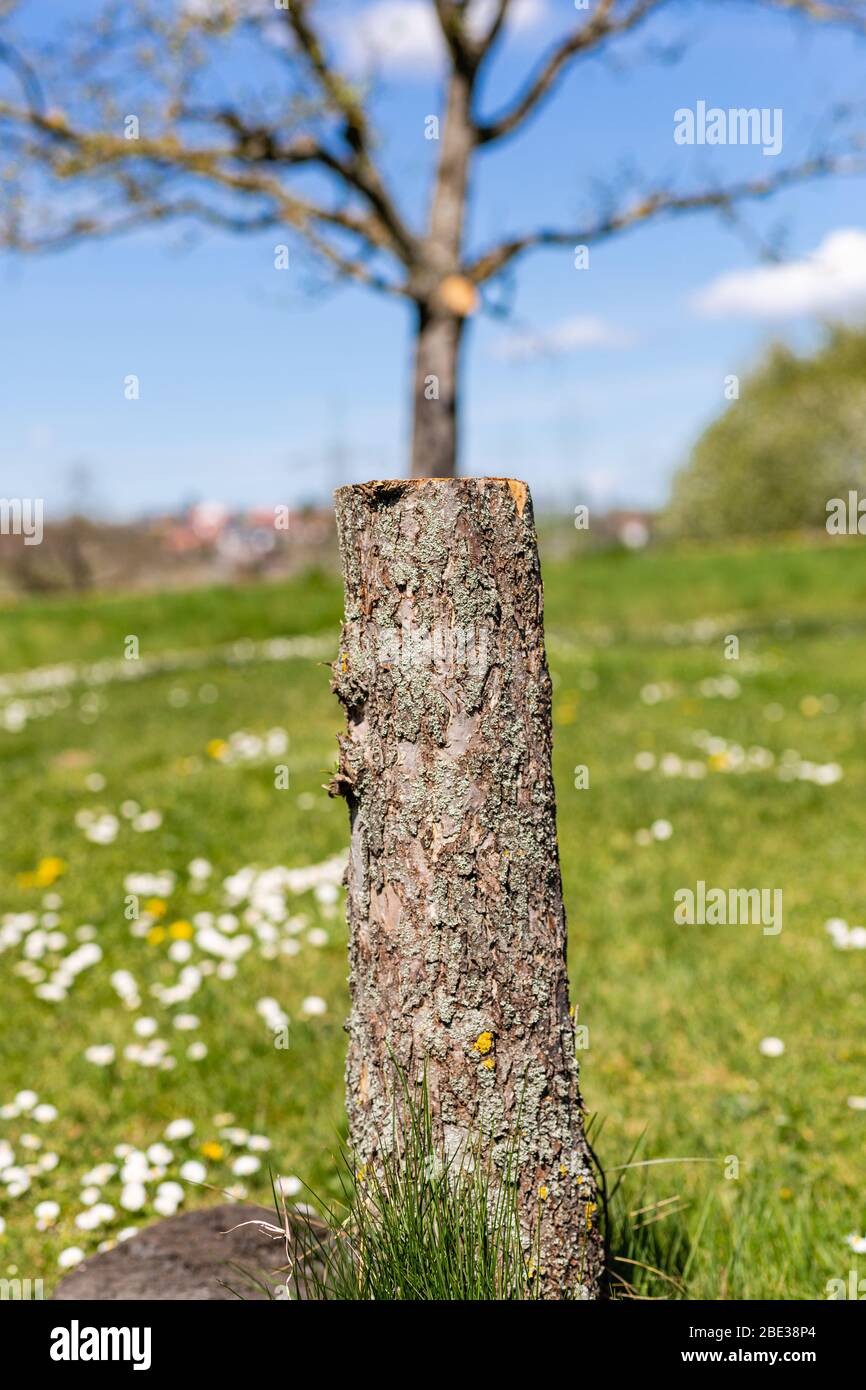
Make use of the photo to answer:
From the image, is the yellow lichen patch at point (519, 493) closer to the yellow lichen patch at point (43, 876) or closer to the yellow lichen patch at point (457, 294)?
the yellow lichen patch at point (43, 876)

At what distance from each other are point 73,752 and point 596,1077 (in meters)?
7.05

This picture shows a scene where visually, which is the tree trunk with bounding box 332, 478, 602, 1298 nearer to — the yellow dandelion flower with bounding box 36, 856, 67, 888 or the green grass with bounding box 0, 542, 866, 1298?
the green grass with bounding box 0, 542, 866, 1298

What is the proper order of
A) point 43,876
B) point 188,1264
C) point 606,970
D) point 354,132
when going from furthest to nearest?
point 354,132 → point 43,876 → point 606,970 → point 188,1264

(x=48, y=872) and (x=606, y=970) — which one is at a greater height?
(x=48, y=872)

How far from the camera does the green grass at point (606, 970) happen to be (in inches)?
145

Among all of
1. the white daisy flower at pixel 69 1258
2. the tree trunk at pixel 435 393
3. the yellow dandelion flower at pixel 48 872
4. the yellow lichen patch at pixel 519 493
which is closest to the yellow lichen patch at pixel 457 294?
the tree trunk at pixel 435 393

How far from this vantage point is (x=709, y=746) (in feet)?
30.4

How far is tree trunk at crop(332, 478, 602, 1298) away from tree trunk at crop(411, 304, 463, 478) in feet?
35.3

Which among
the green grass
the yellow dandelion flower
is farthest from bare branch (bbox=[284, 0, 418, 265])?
the yellow dandelion flower

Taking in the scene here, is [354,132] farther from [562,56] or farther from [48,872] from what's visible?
[48,872]

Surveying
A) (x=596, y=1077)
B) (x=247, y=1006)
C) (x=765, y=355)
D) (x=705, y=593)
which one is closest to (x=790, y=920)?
(x=596, y=1077)

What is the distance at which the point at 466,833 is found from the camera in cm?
251

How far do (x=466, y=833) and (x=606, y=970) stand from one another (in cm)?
314

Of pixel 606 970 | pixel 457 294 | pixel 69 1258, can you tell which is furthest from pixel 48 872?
pixel 457 294
